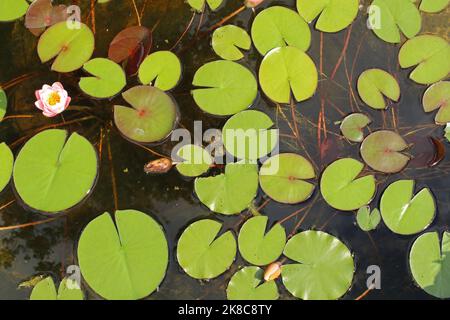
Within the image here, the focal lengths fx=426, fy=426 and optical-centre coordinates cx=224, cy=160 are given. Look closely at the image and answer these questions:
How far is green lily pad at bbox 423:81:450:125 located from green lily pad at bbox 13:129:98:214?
2.04 metres

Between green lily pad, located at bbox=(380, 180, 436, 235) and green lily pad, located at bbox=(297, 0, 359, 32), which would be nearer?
green lily pad, located at bbox=(380, 180, 436, 235)

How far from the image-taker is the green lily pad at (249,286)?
7.80 ft

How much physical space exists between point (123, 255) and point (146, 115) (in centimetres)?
80

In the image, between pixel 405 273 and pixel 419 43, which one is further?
pixel 419 43

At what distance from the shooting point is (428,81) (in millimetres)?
2639

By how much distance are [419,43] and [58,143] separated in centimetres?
227

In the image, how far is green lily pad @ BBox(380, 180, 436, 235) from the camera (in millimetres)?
2459

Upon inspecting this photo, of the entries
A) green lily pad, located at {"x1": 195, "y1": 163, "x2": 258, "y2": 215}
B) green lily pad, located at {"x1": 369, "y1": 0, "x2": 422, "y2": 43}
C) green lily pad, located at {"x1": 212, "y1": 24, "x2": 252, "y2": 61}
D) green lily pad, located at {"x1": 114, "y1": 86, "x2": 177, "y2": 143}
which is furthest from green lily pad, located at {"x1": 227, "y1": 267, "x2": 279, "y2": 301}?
green lily pad, located at {"x1": 369, "y1": 0, "x2": 422, "y2": 43}

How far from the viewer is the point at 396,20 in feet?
8.87

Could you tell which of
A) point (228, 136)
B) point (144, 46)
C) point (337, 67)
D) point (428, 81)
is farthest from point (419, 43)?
point (144, 46)

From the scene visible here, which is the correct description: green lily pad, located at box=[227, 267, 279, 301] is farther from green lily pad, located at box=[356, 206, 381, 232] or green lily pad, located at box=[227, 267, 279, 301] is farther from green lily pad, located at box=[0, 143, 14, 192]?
green lily pad, located at box=[0, 143, 14, 192]

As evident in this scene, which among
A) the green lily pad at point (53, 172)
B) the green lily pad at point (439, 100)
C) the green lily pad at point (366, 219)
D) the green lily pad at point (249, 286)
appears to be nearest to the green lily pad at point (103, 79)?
the green lily pad at point (53, 172)

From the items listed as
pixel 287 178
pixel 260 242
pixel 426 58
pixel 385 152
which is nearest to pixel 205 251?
pixel 260 242
